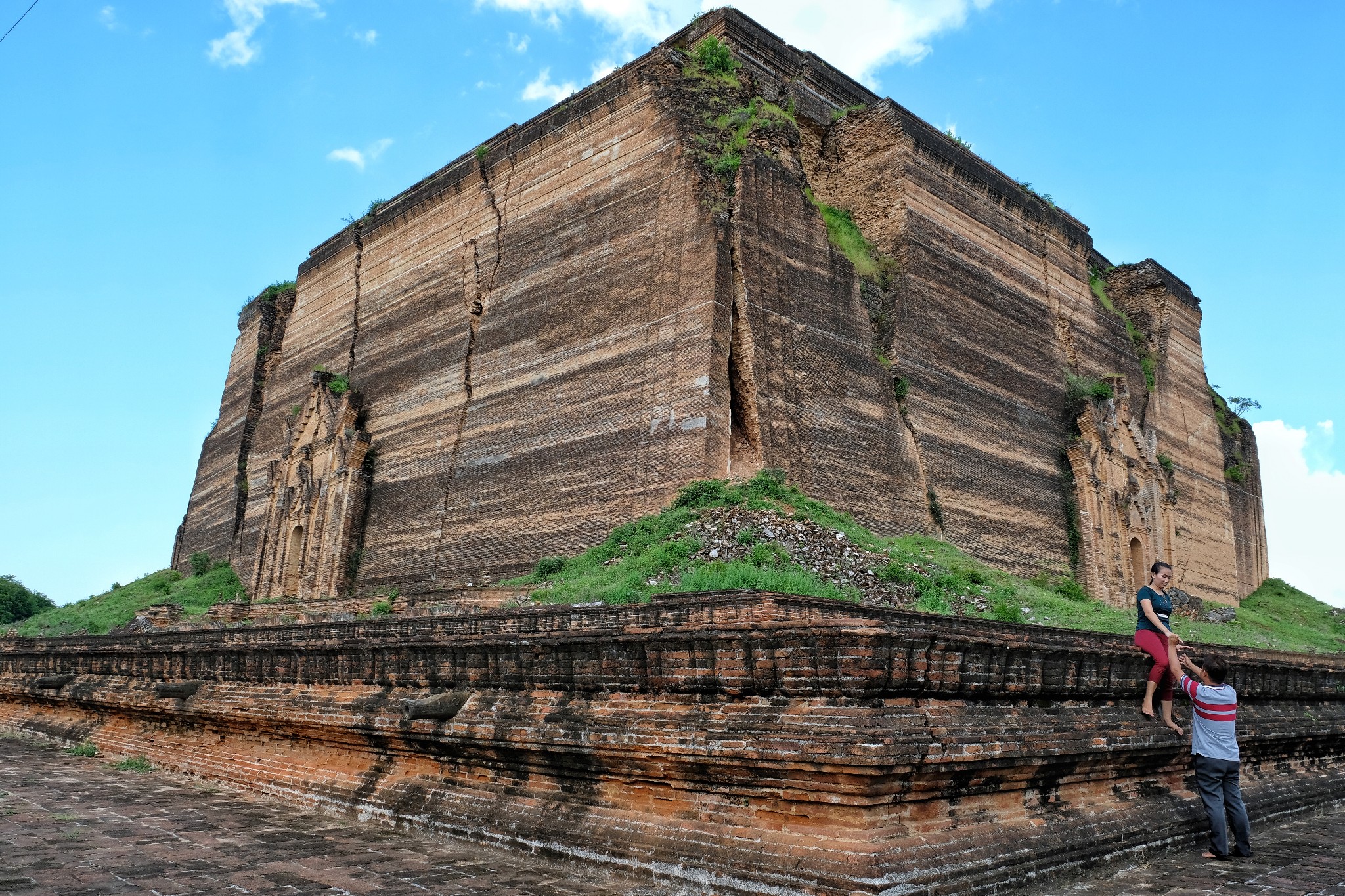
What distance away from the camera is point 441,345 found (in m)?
18.9

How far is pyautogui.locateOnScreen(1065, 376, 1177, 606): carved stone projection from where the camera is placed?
18.8 m

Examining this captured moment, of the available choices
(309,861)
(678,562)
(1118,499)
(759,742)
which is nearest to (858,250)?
(1118,499)

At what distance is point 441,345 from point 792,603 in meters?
14.0

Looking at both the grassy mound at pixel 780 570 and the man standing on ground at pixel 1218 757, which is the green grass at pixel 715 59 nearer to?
the grassy mound at pixel 780 570

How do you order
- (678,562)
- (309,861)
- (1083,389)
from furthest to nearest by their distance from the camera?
(1083,389) → (678,562) → (309,861)

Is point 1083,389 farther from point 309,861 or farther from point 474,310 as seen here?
point 309,861

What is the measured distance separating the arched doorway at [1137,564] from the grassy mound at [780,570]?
15.8 feet

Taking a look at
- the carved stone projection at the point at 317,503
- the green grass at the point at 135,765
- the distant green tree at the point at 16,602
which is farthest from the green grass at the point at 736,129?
the distant green tree at the point at 16,602

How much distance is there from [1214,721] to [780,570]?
5836 millimetres

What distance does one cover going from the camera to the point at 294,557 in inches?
844

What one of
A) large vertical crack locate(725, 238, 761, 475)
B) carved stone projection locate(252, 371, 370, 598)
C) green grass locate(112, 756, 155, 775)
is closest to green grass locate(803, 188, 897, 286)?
large vertical crack locate(725, 238, 761, 475)

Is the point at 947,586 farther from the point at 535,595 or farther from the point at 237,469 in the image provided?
the point at 237,469

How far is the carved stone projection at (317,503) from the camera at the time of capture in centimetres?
1938

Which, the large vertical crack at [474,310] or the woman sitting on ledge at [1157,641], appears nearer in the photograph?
the woman sitting on ledge at [1157,641]
